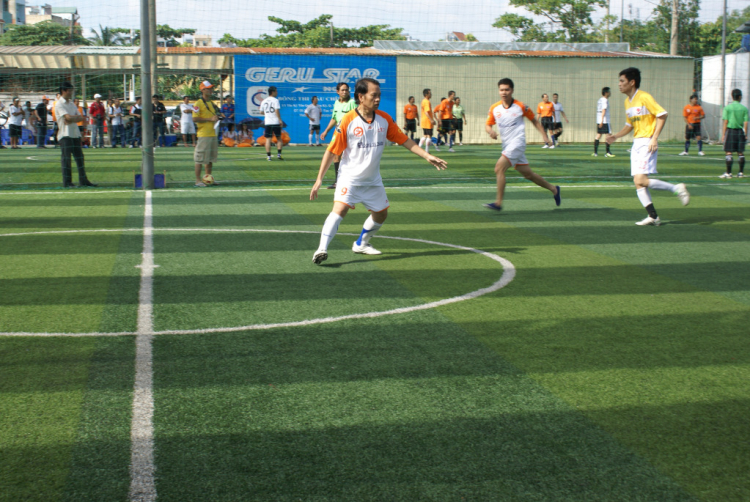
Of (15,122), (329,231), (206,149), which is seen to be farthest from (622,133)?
(15,122)

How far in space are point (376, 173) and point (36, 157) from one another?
64.5 ft

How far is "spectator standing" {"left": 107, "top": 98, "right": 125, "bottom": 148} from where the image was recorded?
31328 millimetres

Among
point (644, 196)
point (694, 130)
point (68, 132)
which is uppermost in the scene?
point (694, 130)

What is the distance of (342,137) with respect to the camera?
794cm

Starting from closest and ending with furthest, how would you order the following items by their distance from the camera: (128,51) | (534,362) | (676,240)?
(534,362), (676,240), (128,51)

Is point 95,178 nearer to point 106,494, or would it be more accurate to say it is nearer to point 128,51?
point 106,494

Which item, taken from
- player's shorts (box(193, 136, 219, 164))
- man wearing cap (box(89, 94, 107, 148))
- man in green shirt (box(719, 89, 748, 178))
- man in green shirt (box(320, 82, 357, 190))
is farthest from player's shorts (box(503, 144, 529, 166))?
man wearing cap (box(89, 94, 107, 148))

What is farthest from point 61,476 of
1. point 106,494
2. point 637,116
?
point 637,116

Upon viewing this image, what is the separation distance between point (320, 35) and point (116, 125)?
3906cm

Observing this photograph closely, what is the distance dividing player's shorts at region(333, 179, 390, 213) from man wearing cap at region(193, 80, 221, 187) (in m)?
7.98

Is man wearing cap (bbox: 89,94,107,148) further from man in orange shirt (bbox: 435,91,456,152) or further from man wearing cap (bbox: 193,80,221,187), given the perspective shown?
man wearing cap (bbox: 193,80,221,187)

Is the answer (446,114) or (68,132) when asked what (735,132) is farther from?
(68,132)

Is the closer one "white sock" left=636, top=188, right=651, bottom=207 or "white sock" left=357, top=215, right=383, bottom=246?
"white sock" left=357, top=215, right=383, bottom=246

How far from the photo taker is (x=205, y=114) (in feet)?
50.5
